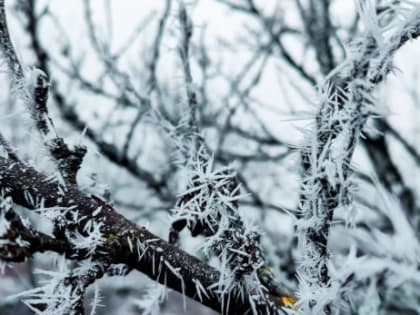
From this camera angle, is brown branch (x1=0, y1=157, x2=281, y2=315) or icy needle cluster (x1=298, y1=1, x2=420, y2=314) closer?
icy needle cluster (x1=298, y1=1, x2=420, y2=314)

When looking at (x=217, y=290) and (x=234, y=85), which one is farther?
(x=234, y=85)

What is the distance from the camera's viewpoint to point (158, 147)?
4855 millimetres

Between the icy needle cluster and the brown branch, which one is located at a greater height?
the icy needle cluster

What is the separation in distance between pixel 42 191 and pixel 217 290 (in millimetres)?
465

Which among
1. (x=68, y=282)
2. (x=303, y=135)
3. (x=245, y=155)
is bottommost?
(x=68, y=282)

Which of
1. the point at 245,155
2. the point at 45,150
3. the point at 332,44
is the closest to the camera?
the point at 45,150

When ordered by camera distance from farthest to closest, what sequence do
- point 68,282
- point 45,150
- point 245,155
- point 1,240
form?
point 245,155 → point 45,150 → point 68,282 → point 1,240

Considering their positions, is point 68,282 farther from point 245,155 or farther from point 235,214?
point 245,155

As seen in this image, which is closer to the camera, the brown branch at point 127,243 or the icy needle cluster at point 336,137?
the icy needle cluster at point 336,137

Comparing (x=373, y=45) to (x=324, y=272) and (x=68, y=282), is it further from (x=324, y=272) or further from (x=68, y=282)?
(x=68, y=282)

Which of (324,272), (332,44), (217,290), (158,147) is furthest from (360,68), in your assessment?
(158,147)

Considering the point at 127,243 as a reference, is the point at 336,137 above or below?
above

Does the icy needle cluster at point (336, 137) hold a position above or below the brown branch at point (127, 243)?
above

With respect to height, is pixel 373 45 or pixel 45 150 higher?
pixel 373 45
